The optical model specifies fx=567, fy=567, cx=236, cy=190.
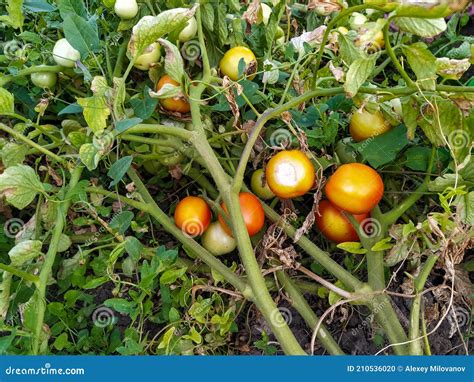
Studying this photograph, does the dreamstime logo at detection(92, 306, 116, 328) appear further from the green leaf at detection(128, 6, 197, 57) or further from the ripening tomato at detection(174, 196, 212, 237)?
the green leaf at detection(128, 6, 197, 57)

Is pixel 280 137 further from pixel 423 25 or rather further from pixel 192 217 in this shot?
pixel 423 25

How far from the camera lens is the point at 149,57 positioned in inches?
42.4

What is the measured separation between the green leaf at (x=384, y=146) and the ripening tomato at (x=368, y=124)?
0.04 feet

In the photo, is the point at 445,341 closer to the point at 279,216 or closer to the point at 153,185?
the point at 279,216

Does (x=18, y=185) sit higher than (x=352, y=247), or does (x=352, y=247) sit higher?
(x=18, y=185)

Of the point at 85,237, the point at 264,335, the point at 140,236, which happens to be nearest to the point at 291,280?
the point at 264,335

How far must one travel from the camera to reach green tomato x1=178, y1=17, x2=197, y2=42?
1.07m

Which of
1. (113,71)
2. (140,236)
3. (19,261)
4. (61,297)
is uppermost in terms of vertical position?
(113,71)

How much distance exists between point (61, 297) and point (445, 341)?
843mm

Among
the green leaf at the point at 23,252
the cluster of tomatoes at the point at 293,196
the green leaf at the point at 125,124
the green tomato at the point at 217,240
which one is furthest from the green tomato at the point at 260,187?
the green leaf at the point at 23,252

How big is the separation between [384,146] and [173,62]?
411 millimetres

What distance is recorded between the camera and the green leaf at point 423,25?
0.73m

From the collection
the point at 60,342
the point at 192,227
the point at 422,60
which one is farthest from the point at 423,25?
the point at 60,342

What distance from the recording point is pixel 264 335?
3.83 feet
